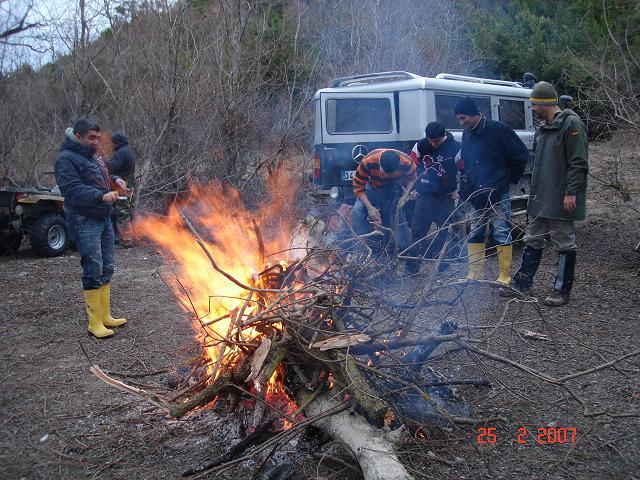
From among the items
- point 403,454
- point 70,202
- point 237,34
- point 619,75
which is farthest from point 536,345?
point 237,34

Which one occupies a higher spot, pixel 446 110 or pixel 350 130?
pixel 446 110

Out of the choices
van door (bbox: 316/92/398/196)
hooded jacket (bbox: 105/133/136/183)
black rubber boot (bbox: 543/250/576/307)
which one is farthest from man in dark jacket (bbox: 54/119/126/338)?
black rubber boot (bbox: 543/250/576/307)

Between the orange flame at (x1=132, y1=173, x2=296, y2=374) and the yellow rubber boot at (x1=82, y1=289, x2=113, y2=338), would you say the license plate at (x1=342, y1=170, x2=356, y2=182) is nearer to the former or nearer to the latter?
the orange flame at (x1=132, y1=173, x2=296, y2=374)

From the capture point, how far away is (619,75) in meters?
7.26

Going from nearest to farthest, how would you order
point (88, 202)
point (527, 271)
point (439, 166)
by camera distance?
1. point (88, 202)
2. point (527, 271)
3. point (439, 166)

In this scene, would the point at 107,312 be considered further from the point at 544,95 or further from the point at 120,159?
the point at 544,95

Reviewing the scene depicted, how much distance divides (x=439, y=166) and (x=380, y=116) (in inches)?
81.3

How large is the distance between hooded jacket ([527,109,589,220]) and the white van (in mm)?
2409

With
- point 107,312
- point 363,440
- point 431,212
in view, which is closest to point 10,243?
point 107,312

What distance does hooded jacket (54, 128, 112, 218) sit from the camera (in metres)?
4.66

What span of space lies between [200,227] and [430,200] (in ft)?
14.5

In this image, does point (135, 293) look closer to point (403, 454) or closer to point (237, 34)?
point (403, 454)

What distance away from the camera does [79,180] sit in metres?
4.71

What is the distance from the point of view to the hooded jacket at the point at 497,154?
5.38 m
